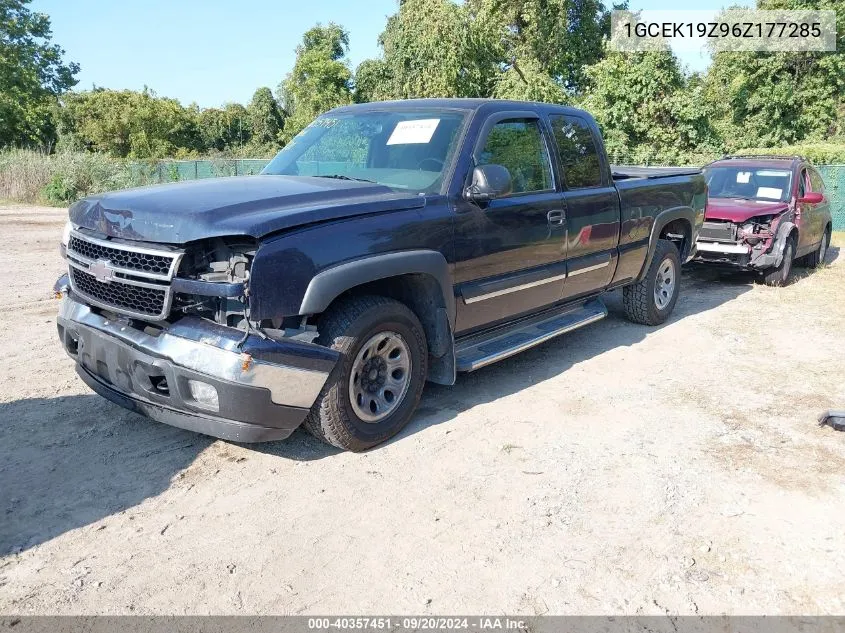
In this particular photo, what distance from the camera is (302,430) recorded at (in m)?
4.46

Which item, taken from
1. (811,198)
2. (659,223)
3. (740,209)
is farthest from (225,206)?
(811,198)

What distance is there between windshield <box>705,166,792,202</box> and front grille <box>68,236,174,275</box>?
29.9 ft

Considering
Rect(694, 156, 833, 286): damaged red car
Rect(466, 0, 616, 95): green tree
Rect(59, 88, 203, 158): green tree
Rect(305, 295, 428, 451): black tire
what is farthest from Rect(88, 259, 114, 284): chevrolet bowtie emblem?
Rect(59, 88, 203, 158): green tree

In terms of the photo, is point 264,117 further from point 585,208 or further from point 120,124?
point 585,208

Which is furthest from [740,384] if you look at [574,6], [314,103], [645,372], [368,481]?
[314,103]

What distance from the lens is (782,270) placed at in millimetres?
9609

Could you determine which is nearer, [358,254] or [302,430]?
[358,254]

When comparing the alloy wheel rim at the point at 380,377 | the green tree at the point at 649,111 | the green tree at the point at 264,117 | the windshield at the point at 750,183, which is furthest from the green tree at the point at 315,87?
the alloy wheel rim at the point at 380,377

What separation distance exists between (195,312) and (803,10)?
30.1m

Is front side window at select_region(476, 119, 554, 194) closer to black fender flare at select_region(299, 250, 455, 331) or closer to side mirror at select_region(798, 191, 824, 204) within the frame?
black fender flare at select_region(299, 250, 455, 331)

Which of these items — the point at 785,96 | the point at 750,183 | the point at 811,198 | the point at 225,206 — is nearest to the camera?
the point at 225,206

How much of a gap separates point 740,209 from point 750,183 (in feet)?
3.60

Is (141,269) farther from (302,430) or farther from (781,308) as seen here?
(781,308)

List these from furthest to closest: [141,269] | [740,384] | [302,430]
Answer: [740,384] < [302,430] < [141,269]
